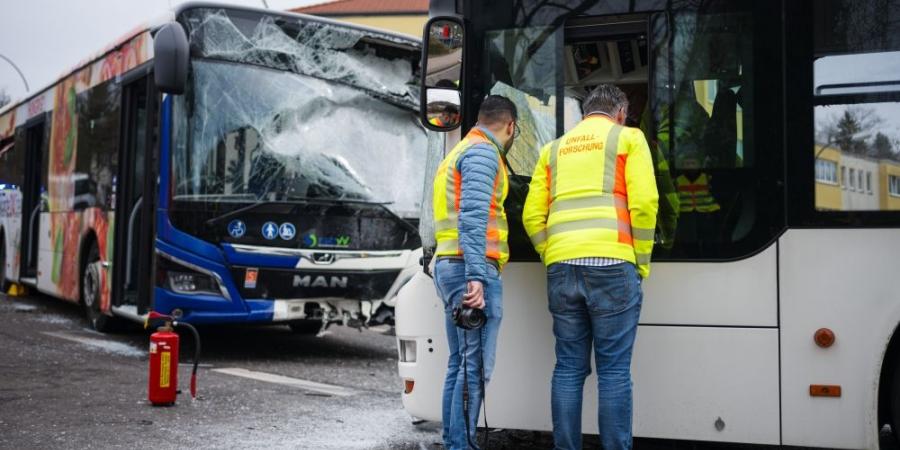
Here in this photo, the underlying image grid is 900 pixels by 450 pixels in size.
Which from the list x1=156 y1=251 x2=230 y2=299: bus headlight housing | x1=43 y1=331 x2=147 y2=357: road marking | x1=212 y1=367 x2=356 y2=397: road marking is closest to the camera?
x1=212 y1=367 x2=356 y2=397: road marking

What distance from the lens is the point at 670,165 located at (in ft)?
17.1

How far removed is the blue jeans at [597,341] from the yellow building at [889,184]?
116 centimetres

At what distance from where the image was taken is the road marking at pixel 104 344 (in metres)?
10.5

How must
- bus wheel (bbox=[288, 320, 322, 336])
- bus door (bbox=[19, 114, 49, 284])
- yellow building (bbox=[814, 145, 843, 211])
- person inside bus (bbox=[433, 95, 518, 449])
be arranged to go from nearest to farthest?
1. yellow building (bbox=[814, 145, 843, 211])
2. person inside bus (bbox=[433, 95, 518, 449])
3. bus wheel (bbox=[288, 320, 322, 336])
4. bus door (bbox=[19, 114, 49, 284])

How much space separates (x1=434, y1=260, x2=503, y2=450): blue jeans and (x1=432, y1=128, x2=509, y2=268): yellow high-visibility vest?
94 mm

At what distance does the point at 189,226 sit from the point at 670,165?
17.9 feet

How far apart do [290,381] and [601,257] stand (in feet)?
15.0

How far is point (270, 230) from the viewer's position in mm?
9711

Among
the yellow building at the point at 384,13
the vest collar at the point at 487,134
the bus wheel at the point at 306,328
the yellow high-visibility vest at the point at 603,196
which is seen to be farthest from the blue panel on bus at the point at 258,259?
the yellow building at the point at 384,13

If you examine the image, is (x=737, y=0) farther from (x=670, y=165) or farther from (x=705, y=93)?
(x=670, y=165)

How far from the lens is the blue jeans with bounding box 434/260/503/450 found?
5.23m

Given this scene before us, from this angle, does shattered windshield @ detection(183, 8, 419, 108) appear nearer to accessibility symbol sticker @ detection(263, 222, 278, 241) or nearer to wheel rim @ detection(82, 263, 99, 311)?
accessibility symbol sticker @ detection(263, 222, 278, 241)

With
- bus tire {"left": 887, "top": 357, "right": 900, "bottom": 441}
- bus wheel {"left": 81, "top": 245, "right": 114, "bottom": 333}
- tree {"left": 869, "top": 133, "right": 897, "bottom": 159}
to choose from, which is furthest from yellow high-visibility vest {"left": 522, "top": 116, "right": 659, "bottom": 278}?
bus wheel {"left": 81, "top": 245, "right": 114, "bottom": 333}

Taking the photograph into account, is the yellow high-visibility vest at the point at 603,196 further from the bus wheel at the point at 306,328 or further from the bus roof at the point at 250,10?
the bus wheel at the point at 306,328
